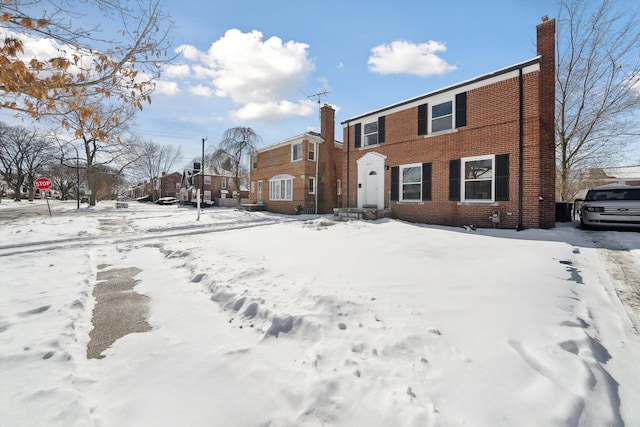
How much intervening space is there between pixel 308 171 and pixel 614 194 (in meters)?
15.4

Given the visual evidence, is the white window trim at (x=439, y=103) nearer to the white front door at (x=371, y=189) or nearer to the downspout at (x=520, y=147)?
the downspout at (x=520, y=147)

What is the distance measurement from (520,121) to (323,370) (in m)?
11.3

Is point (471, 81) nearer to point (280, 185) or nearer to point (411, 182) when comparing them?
point (411, 182)

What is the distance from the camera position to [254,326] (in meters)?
3.32

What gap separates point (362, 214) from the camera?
43.4ft

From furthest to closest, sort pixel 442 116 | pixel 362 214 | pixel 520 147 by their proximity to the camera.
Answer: pixel 362 214 < pixel 442 116 < pixel 520 147

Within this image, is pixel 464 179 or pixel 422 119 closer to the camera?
pixel 464 179

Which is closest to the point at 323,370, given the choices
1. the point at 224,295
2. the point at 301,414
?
the point at 301,414

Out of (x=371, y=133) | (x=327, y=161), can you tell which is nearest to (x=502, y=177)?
(x=371, y=133)

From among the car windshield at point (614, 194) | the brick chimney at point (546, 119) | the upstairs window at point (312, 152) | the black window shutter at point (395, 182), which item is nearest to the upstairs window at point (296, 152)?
the upstairs window at point (312, 152)

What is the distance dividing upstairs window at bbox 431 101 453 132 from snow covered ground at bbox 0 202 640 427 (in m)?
8.03

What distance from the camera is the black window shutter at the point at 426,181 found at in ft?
40.8

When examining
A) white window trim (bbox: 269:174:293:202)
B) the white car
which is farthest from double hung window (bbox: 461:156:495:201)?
white window trim (bbox: 269:174:293:202)

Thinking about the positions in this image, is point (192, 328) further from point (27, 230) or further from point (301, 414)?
point (27, 230)
